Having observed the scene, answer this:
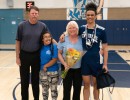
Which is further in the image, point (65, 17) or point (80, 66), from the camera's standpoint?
point (65, 17)

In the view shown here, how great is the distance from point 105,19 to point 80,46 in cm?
1057

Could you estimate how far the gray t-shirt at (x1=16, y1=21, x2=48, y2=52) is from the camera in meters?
3.84

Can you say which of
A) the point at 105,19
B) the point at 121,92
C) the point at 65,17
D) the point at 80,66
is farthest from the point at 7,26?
the point at 80,66

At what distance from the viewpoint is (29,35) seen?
3.84m

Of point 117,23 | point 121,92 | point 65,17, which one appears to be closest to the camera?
point 121,92

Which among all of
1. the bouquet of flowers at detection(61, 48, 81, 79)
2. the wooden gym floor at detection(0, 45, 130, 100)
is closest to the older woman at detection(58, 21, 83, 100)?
the bouquet of flowers at detection(61, 48, 81, 79)

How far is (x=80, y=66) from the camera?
3.70 m

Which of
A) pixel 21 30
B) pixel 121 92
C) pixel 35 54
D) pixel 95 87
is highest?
pixel 21 30

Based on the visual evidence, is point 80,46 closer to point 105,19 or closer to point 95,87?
point 95,87

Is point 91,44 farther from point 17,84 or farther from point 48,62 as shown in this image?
point 17,84

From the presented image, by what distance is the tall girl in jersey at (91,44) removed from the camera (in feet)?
11.6

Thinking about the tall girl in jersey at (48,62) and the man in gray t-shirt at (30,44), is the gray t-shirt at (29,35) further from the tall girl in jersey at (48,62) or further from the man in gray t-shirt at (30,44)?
the tall girl in jersey at (48,62)

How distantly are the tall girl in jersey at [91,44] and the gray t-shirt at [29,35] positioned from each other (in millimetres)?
764

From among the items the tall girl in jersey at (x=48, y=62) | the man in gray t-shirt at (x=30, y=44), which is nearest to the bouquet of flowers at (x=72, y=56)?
the tall girl in jersey at (x=48, y=62)
